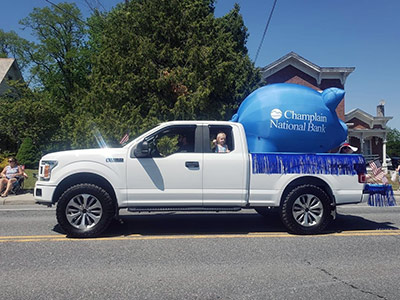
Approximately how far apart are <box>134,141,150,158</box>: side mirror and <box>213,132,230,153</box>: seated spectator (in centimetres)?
123

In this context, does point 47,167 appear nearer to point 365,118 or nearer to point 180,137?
point 180,137

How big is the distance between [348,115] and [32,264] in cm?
2933

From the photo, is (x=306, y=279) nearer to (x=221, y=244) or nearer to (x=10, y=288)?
(x=221, y=244)

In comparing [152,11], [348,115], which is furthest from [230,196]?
[348,115]

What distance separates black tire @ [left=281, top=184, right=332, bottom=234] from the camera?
242 inches

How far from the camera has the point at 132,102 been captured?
46.8ft

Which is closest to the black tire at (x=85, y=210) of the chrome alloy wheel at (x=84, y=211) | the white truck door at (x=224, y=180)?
the chrome alloy wheel at (x=84, y=211)

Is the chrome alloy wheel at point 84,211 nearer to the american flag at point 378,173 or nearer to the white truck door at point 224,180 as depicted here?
the white truck door at point 224,180

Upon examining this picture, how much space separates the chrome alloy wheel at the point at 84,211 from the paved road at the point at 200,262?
0.32 metres

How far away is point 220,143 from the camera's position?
20.9 feet

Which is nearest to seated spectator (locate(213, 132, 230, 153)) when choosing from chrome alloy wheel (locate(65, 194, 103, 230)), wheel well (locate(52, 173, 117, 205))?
wheel well (locate(52, 173, 117, 205))

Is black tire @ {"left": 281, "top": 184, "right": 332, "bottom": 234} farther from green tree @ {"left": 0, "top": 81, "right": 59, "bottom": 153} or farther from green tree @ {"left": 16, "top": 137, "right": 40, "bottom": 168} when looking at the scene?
green tree @ {"left": 0, "top": 81, "right": 59, "bottom": 153}

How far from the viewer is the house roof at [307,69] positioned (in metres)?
26.0

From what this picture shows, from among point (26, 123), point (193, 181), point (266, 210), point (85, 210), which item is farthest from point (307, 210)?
point (26, 123)
